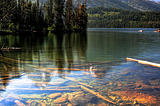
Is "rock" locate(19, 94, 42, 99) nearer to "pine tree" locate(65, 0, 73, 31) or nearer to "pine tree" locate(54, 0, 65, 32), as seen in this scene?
"pine tree" locate(54, 0, 65, 32)

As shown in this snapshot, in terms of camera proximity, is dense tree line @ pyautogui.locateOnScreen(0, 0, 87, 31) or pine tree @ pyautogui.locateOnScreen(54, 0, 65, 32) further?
pine tree @ pyautogui.locateOnScreen(54, 0, 65, 32)

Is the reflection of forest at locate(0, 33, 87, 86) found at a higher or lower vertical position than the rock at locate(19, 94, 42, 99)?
higher

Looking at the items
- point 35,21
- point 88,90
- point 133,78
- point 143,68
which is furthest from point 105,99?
point 35,21

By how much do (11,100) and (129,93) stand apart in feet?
17.8

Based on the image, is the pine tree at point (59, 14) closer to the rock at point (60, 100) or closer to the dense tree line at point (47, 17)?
the dense tree line at point (47, 17)

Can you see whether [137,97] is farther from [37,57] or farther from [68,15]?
[68,15]

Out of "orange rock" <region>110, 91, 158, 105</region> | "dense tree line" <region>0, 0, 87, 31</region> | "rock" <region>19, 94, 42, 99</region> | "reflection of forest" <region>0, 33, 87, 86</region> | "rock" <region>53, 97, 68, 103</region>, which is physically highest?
"dense tree line" <region>0, 0, 87, 31</region>

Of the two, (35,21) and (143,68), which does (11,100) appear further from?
(35,21)

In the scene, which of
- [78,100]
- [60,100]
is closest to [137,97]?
[78,100]

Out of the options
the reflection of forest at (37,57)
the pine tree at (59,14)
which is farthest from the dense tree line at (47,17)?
the reflection of forest at (37,57)

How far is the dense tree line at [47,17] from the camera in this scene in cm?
8819

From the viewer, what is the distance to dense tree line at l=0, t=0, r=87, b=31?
88188 mm

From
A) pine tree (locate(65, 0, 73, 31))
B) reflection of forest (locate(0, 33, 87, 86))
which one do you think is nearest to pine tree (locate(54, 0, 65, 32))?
pine tree (locate(65, 0, 73, 31))

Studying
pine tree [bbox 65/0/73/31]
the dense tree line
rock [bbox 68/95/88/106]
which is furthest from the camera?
pine tree [bbox 65/0/73/31]
